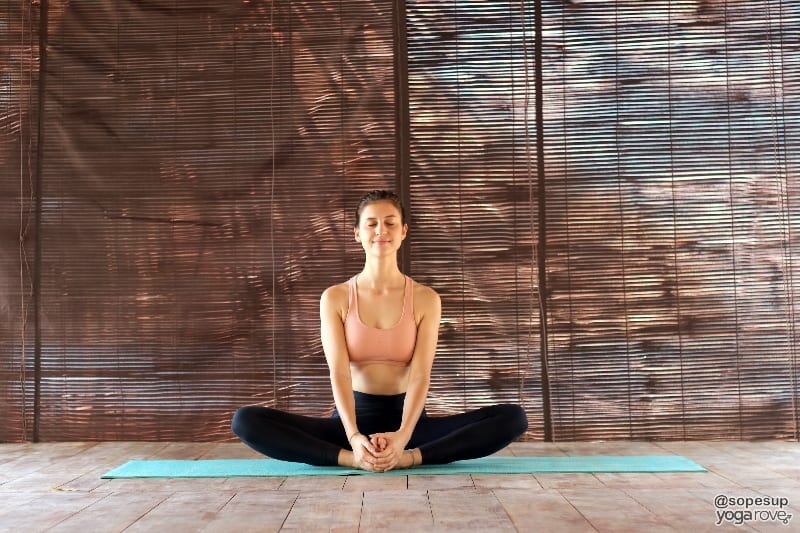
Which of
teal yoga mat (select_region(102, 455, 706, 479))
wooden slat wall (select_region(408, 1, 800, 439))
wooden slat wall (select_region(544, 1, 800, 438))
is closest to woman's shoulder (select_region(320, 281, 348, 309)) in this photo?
teal yoga mat (select_region(102, 455, 706, 479))

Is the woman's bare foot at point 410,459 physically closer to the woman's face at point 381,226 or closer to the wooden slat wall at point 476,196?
the woman's face at point 381,226

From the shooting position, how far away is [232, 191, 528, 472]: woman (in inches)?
102

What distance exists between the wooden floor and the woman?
7.7 inches

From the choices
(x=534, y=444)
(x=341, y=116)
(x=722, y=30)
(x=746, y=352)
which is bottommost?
(x=534, y=444)

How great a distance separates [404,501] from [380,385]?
78cm

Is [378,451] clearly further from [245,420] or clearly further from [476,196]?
[476,196]

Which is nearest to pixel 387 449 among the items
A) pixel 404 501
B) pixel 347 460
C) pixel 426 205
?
pixel 347 460

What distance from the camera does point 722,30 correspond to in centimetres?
344

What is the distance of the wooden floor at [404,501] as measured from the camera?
178 centimetres

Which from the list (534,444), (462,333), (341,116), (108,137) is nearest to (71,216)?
(108,137)

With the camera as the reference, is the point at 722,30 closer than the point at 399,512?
No

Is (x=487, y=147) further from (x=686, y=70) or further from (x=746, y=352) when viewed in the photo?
(x=746, y=352)

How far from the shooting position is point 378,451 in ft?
8.16

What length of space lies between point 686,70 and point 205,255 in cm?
208
